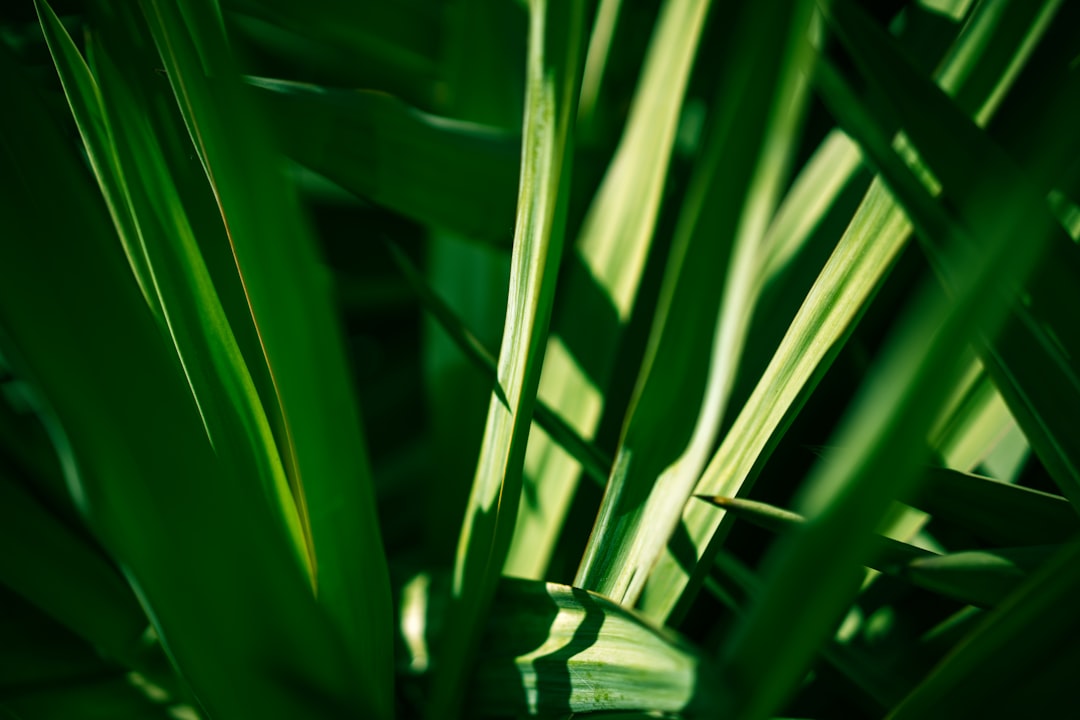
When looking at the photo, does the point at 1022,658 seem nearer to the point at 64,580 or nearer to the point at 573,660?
the point at 573,660

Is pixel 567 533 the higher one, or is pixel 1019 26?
pixel 1019 26

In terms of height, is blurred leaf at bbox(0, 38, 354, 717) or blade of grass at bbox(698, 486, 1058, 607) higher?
blade of grass at bbox(698, 486, 1058, 607)

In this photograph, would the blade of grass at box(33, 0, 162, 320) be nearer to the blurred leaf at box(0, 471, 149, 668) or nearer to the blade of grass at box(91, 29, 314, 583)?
the blade of grass at box(91, 29, 314, 583)

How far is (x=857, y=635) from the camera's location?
12.3 inches

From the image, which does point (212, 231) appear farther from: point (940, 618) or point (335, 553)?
point (940, 618)

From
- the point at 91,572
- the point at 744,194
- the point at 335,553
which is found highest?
the point at 744,194

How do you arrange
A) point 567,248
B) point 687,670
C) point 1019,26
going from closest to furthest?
point 687,670
point 1019,26
point 567,248

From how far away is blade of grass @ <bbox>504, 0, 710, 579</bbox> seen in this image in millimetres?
339

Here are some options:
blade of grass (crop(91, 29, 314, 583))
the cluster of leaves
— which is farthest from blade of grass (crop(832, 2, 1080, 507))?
blade of grass (crop(91, 29, 314, 583))

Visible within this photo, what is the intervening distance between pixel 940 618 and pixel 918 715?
0.18 metres

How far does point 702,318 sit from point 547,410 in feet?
0.23

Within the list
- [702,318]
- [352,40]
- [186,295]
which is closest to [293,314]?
[186,295]

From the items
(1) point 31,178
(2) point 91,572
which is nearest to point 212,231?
(1) point 31,178

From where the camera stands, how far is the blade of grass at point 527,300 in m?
0.20
